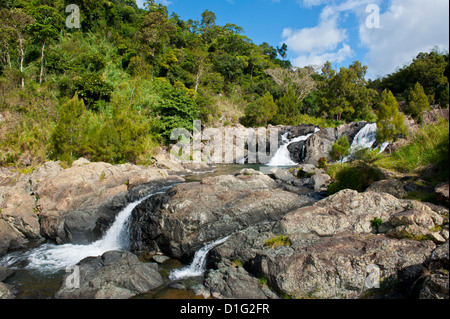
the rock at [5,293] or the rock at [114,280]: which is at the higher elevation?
the rock at [114,280]

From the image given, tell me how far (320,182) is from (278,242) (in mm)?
8736

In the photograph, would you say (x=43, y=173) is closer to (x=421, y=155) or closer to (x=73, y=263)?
(x=73, y=263)

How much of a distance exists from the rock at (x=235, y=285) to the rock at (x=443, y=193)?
16.5 feet

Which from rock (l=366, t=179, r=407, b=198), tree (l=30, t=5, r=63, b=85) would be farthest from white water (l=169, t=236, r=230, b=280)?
tree (l=30, t=5, r=63, b=85)

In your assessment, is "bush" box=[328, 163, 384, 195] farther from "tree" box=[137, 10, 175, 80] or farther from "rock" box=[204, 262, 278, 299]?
"tree" box=[137, 10, 175, 80]

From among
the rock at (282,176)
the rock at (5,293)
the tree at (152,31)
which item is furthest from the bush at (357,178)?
the tree at (152,31)

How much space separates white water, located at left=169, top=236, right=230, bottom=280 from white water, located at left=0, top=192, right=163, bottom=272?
10.4 ft

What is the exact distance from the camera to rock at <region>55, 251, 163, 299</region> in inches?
263

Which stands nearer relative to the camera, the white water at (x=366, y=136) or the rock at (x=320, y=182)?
the rock at (x=320, y=182)

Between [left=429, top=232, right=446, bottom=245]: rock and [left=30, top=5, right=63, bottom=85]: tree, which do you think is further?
[left=30, top=5, right=63, bottom=85]: tree

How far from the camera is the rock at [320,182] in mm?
14453

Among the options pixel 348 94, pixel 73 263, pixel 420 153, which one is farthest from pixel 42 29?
pixel 348 94

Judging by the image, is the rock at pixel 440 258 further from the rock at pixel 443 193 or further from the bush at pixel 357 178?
the bush at pixel 357 178

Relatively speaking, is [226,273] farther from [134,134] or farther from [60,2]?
[60,2]
